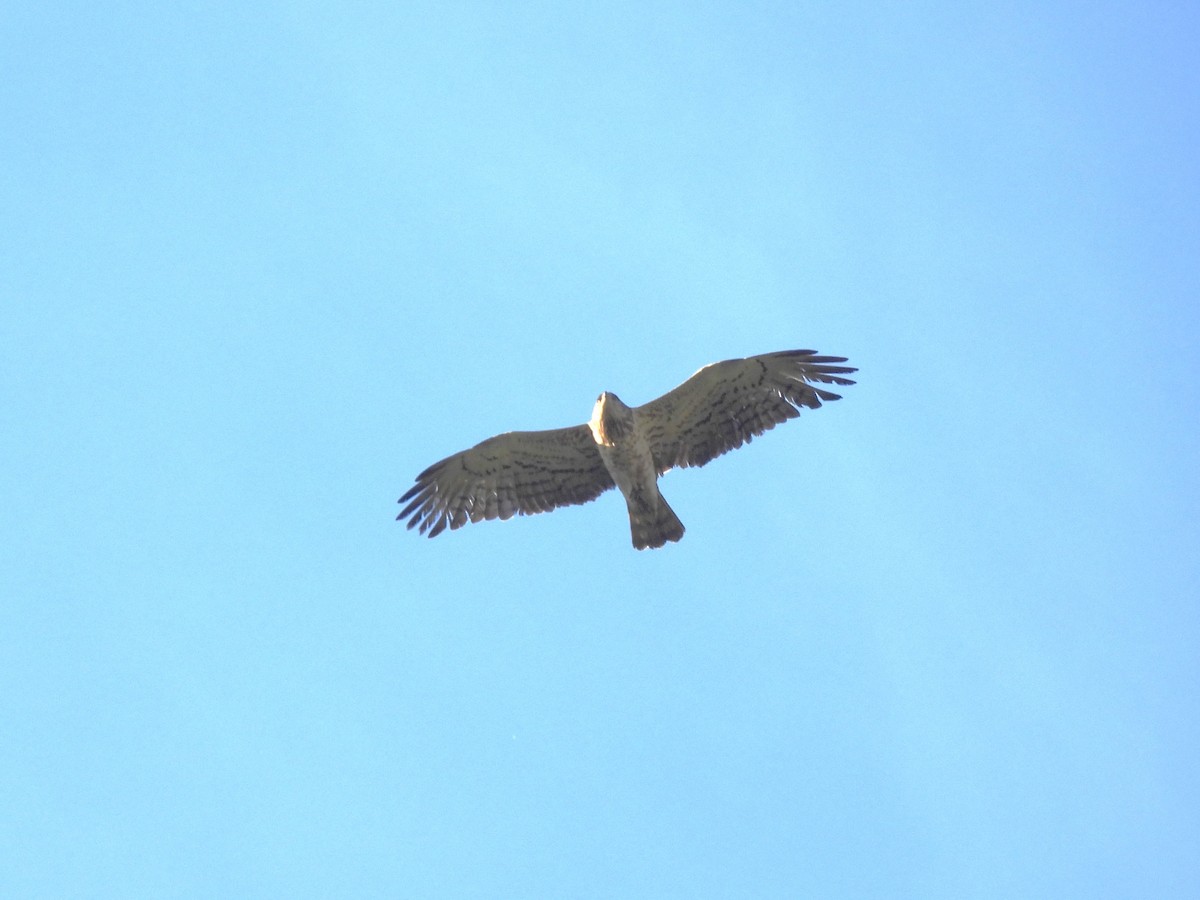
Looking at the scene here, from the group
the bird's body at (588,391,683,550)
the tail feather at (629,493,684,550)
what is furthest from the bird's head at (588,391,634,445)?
the tail feather at (629,493,684,550)

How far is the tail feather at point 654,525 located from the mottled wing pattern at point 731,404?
382mm

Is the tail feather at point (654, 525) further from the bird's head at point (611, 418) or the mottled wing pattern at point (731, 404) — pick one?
the bird's head at point (611, 418)

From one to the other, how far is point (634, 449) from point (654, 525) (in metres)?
0.82

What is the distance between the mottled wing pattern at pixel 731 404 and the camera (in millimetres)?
14586

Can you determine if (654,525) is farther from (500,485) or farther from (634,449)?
(500,485)

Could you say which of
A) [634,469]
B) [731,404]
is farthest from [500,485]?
[731,404]

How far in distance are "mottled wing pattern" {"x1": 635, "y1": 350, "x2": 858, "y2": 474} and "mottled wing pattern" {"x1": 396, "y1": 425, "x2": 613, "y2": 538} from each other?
0.74 metres

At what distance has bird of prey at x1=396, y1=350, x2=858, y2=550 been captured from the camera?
47.7 feet

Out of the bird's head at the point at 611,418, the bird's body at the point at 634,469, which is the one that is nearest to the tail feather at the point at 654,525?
the bird's body at the point at 634,469

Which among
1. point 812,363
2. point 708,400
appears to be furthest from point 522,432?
point 812,363

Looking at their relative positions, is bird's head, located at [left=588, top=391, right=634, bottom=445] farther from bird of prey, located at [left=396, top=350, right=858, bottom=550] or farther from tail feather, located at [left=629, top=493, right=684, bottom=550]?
tail feather, located at [left=629, top=493, right=684, bottom=550]

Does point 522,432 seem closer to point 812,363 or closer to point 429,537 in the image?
point 429,537

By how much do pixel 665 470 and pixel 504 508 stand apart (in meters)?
1.63

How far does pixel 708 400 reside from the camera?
14742mm
